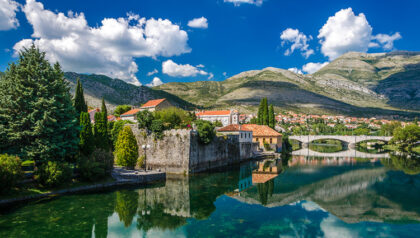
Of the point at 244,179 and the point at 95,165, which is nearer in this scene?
the point at 95,165

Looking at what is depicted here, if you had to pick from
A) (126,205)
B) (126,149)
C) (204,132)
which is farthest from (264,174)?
(126,205)

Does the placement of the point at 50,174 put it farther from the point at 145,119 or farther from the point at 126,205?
the point at 145,119

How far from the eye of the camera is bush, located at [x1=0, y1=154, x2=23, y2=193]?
590 inches

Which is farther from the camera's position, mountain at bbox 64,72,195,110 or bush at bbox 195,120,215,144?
mountain at bbox 64,72,195,110

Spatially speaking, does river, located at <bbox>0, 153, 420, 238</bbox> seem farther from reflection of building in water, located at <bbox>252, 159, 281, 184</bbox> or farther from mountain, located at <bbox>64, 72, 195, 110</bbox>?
mountain, located at <bbox>64, 72, 195, 110</bbox>

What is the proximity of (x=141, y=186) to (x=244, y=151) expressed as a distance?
23.7 metres

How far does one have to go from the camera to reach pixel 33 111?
18062 mm

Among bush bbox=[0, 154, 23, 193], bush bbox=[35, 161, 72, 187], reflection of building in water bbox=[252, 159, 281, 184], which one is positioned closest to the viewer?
bush bbox=[0, 154, 23, 193]

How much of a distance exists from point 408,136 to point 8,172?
8209cm

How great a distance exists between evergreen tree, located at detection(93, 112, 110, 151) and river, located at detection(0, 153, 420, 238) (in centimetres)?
644

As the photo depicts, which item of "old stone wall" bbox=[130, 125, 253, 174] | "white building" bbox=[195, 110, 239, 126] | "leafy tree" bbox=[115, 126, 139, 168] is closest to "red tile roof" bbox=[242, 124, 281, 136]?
"old stone wall" bbox=[130, 125, 253, 174]

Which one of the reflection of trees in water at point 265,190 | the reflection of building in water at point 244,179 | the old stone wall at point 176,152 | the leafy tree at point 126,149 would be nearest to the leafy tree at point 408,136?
the reflection of building in water at point 244,179

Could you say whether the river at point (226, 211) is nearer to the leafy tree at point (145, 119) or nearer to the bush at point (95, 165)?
the bush at point (95, 165)

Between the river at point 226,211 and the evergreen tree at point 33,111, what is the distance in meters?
4.07
